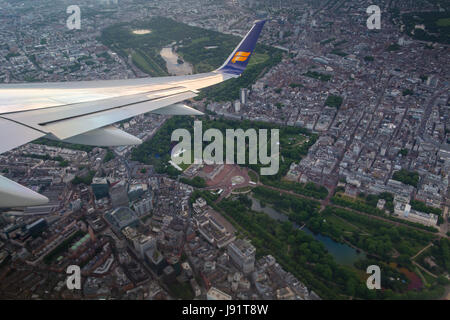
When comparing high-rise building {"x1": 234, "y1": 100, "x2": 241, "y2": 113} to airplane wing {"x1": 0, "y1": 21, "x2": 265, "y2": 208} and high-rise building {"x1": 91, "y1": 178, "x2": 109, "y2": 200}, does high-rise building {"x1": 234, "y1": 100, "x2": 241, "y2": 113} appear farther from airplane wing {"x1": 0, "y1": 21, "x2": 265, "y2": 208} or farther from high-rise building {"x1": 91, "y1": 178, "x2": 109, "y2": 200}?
airplane wing {"x1": 0, "y1": 21, "x2": 265, "y2": 208}

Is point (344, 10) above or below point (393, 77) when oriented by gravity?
above

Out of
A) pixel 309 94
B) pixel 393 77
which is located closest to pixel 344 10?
pixel 393 77

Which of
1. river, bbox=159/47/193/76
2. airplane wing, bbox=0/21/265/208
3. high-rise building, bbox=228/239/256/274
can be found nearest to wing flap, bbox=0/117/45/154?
airplane wing, bbox=0/21/265/208

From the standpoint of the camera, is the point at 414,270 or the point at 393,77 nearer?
the point at 414,270

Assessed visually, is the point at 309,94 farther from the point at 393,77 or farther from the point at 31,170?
the point at 31,170

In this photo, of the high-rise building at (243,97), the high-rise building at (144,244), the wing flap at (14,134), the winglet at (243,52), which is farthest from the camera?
the high-rise building at (243,97)

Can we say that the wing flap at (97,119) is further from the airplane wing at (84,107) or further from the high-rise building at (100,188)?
the high-rise building at (100,188)

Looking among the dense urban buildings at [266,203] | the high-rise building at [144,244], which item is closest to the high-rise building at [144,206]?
the dense urban buildings at [266,203]
